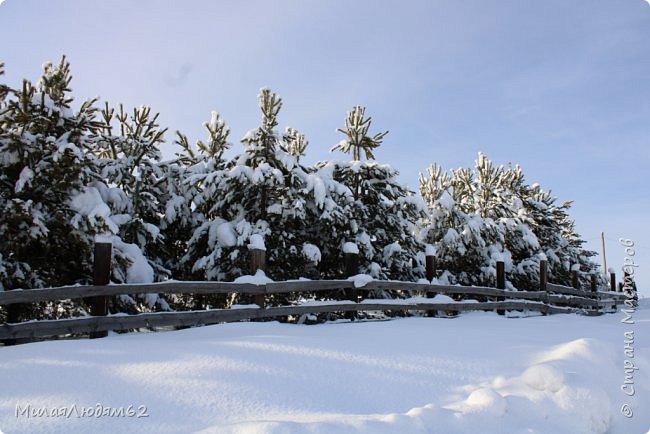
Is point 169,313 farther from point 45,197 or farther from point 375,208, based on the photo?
point 375,208

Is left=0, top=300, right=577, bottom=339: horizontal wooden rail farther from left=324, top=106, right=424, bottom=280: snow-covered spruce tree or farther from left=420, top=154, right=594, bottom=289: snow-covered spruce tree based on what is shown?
left=420, top=154, right=594, bottom=289: snow-covered spruce tree

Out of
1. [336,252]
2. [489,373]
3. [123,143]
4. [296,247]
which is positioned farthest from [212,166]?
[489,373]

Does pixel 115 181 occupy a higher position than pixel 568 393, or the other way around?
pixel 115 181

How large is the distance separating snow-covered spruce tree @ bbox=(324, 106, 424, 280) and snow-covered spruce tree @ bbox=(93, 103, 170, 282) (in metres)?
4.18

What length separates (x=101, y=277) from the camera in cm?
638

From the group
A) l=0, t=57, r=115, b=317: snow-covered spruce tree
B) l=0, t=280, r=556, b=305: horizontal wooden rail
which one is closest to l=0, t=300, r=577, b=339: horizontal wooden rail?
l=0, t=280, r=556, b=305: horizontal wooden rail

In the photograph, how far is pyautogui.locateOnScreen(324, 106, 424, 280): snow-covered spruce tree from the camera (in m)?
12.2

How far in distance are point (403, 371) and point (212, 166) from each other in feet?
Answer: 27.9

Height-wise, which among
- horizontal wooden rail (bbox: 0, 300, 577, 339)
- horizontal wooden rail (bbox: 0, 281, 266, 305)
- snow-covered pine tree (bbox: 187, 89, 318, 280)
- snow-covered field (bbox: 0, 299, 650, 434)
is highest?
snow-covered pine tree (bbox: 187, 89, 318, 280)

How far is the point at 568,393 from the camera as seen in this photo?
12.0 feet

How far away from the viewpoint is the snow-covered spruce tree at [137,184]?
10.1 meters

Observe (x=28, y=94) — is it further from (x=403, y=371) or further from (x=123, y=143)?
(x=403, y=371)

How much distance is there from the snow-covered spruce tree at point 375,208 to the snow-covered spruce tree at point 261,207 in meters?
1.30

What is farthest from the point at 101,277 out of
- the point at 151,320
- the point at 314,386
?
the point at 314,386
